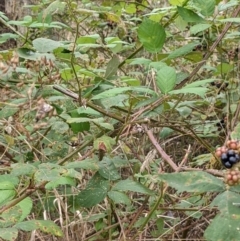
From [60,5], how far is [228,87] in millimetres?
814

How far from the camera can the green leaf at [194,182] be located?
0.82m

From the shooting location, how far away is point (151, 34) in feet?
4.25

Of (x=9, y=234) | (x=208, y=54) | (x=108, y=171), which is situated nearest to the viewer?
(x=9, y=234)

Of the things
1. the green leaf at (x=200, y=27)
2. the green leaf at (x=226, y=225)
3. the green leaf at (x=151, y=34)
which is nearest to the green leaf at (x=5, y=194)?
the green leaf at (x=226, y=225)

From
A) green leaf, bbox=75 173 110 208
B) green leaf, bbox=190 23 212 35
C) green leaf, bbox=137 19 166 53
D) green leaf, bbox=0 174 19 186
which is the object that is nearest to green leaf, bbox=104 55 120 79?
green leaf, bbox=137 19 166 53

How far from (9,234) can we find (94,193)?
0.30m

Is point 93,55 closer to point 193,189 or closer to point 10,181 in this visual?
point 10,181

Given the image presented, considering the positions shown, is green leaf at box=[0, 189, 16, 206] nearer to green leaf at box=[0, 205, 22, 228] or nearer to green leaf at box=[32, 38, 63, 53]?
green leaf at box=[0, 205, 22, 228]

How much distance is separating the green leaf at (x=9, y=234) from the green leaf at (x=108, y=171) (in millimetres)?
318

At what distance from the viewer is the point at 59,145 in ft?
5.34

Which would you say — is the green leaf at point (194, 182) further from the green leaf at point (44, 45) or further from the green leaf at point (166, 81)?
the green leaf at point (44, 45)

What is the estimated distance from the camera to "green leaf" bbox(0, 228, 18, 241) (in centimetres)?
96

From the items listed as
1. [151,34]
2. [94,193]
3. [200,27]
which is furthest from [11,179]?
[200,27]

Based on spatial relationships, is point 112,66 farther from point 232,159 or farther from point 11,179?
point 232,159
